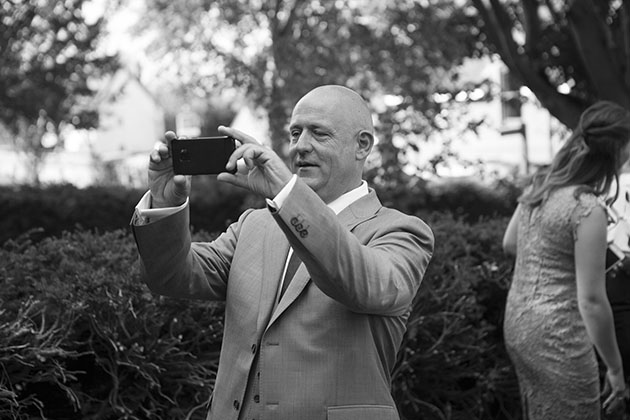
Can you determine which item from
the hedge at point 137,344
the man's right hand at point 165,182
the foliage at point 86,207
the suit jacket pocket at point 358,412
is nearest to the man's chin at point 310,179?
the man's right hand at point 165,182

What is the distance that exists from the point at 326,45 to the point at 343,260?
1494 cm

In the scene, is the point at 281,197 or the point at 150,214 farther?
the point at 150,214

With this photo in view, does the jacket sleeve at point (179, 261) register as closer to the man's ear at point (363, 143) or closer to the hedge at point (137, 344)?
the man's ear at point (363, 143)

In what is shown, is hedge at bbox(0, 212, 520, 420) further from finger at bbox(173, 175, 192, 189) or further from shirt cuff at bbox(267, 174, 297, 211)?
shirt cuff at bbox(267, 174, 297, 211)

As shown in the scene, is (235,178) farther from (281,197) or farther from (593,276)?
(593,276)

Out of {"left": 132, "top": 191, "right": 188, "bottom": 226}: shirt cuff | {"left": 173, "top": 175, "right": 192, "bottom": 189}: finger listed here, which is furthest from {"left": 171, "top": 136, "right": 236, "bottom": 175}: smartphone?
{"left": 132, "top": 191, "right": 188, "bottom": 226}: shirt cuff

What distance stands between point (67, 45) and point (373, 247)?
1661 cm

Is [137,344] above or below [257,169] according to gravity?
below

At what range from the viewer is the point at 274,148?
10.9 meters

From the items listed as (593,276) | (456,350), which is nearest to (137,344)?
(456,350)

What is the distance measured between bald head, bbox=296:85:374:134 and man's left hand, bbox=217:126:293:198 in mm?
337

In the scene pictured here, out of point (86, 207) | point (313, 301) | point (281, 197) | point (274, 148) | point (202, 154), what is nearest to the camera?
point (281, 197)

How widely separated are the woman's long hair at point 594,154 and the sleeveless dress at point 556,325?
72 mm

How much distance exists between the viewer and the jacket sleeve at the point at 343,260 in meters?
2.65
